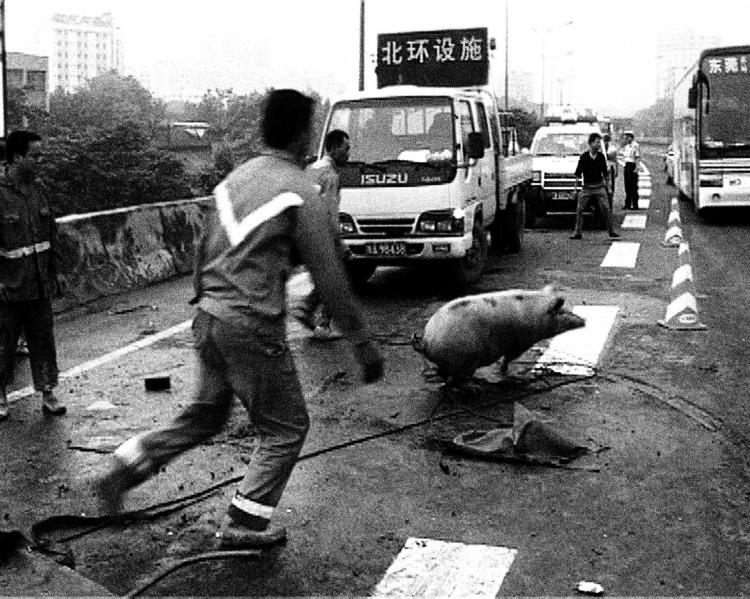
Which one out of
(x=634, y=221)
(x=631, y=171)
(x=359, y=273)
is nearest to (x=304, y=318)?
(x=359, y=273)

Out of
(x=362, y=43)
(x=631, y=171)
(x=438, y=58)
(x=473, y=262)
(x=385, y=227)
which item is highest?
(x=362, y=43)

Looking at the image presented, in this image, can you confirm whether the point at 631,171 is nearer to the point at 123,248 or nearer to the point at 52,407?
the point at 123,248

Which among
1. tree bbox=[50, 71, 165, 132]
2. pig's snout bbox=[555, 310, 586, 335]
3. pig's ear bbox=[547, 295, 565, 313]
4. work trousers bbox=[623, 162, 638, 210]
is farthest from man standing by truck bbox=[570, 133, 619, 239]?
tree bbox=[50, 71, 165, 132]

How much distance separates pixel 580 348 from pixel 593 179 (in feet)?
32.2

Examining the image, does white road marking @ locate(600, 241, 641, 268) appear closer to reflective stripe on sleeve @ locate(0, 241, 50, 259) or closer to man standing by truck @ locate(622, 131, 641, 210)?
man standing by truck @ locate(622, 131, 641, 210)

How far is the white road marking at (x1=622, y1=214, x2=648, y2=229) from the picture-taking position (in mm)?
21359

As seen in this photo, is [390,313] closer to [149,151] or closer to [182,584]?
[182,584]

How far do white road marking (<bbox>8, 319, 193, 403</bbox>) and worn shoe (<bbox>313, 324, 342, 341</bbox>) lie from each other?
4.94 ft

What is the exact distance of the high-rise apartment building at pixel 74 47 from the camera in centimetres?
19088

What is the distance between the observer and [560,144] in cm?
2295

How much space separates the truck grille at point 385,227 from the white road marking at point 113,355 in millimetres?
2447

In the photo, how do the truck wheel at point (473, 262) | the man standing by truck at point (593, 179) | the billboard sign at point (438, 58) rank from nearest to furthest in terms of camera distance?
the truck wheel at point (473, 262)
the billboard sign at point (438, 58)
the man standing by truck at point (593, 179)

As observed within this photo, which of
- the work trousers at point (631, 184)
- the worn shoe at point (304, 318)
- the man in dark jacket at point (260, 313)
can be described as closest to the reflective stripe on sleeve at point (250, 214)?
the man in dark jacket at point (260, 313)

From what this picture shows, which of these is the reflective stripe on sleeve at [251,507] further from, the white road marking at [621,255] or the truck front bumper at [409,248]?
the white road marking at [621,255]
